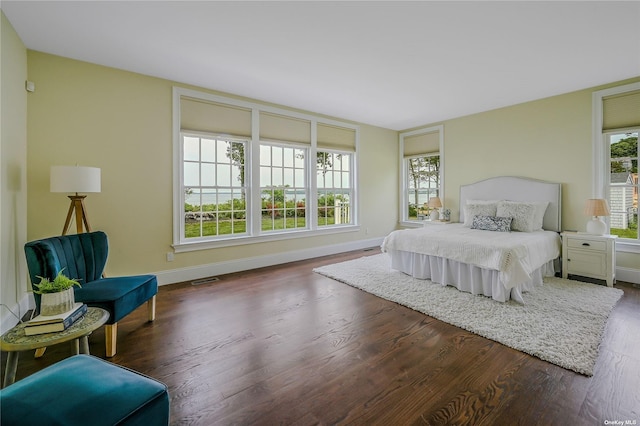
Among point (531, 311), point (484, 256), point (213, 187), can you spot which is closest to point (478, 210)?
point (484, 256)

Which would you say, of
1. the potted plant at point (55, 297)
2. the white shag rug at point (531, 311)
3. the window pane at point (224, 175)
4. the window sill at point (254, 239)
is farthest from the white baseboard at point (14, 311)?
the white shag rug at point (531, 311)

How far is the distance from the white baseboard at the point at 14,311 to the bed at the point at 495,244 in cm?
415

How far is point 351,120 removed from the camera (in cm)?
578

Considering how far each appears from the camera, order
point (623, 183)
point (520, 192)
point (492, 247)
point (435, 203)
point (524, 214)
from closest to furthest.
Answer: point (492, 247), point (623, 183), point (524, 214), point (520, 192), point (435, 203)

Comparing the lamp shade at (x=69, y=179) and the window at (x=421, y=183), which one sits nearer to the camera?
the lamp shade at (x=69, y=179)

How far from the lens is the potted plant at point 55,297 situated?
164 cm

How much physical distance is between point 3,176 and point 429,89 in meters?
4.90

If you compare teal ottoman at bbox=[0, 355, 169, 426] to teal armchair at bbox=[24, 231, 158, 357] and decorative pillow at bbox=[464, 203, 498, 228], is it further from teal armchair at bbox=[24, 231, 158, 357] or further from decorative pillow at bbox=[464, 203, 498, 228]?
decorative pillow at bbox=[464, 203, 498, 228]

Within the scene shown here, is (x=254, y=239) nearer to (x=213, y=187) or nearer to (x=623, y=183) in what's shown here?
(x=213, y=187)

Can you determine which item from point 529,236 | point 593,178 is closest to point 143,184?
point 529,236

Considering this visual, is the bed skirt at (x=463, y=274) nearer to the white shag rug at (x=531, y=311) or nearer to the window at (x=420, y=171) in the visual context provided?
the white shag rug at (x=531, y=311)

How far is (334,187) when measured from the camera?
5758 mm

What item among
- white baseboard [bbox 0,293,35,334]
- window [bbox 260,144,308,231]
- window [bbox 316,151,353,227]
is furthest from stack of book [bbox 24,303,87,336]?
window [bbox 316,151,353,227]

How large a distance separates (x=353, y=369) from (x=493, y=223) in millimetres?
3361
